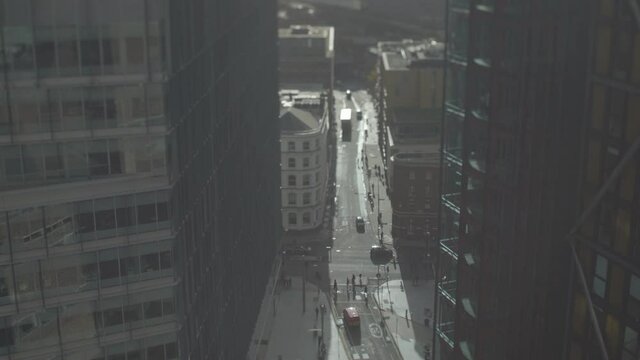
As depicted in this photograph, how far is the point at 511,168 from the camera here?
30.6 metres

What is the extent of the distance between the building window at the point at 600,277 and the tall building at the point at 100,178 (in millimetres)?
16594

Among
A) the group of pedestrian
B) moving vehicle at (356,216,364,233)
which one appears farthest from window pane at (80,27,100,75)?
moving vehicle at (356,216,364,233)

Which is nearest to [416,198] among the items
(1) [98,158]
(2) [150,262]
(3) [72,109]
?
(2) [150,262]

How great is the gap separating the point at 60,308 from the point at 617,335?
20051 millimetres

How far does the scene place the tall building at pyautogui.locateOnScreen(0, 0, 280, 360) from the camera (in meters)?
30.1

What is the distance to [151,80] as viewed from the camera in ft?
105

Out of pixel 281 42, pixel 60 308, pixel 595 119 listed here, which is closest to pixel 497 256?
pixel 595 119

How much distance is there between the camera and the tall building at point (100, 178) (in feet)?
98.8

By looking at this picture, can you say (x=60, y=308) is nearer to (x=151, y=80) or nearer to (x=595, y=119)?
(x=151, y=80)

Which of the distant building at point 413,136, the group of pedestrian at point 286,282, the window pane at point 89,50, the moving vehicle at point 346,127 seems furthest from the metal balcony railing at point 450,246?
the moving vehicle at point 346,127

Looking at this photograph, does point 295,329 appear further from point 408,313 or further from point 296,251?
point 296,251

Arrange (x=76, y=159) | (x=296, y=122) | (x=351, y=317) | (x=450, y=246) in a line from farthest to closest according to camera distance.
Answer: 1. (x=296, y=122)
2. (x=351, y=317)
3. (x=450, y=246)
4. (x=76, y=159)

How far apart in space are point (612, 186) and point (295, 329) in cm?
4664

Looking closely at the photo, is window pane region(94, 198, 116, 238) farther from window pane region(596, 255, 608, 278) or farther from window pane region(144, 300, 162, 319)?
window pane region(596, 255, 608, 278)
